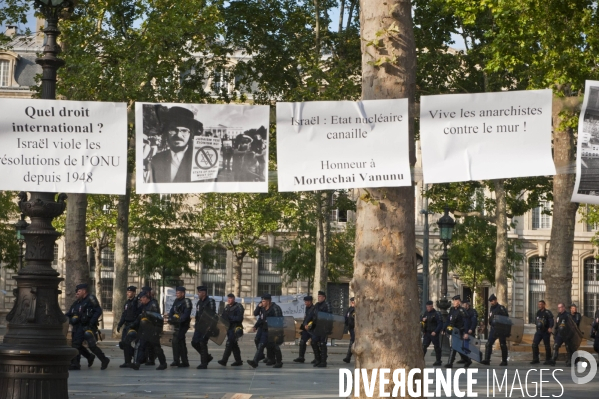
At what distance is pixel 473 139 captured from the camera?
8.84 m

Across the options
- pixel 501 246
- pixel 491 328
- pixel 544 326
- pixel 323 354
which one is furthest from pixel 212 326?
pixel 501 246

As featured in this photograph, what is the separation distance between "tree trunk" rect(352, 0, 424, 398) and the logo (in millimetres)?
11087

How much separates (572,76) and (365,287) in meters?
16.3

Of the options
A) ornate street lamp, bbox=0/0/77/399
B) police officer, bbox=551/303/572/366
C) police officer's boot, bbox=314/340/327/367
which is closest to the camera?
ornate street lamp, bbox=0/0/77/399

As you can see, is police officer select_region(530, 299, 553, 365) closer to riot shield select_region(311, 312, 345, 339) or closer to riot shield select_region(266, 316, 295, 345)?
riot shield select_region(311, 312, 345, 339)

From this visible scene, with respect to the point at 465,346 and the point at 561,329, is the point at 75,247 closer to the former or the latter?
the point at 465,346

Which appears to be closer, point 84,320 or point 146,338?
point 84,320

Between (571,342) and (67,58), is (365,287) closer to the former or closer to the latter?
(571,342)

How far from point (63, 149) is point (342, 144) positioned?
258cm

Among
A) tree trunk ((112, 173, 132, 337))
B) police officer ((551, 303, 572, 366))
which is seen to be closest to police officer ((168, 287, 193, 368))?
police officer ((551, 303, 572, 366))

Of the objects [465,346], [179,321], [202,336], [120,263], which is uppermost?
[120,263]

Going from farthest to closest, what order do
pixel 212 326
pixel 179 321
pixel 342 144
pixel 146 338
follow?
pixel 212 326, pixel 179 321, pixel 146 338, pixel 342 144

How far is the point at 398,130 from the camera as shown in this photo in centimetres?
872

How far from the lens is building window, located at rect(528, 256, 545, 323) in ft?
198
